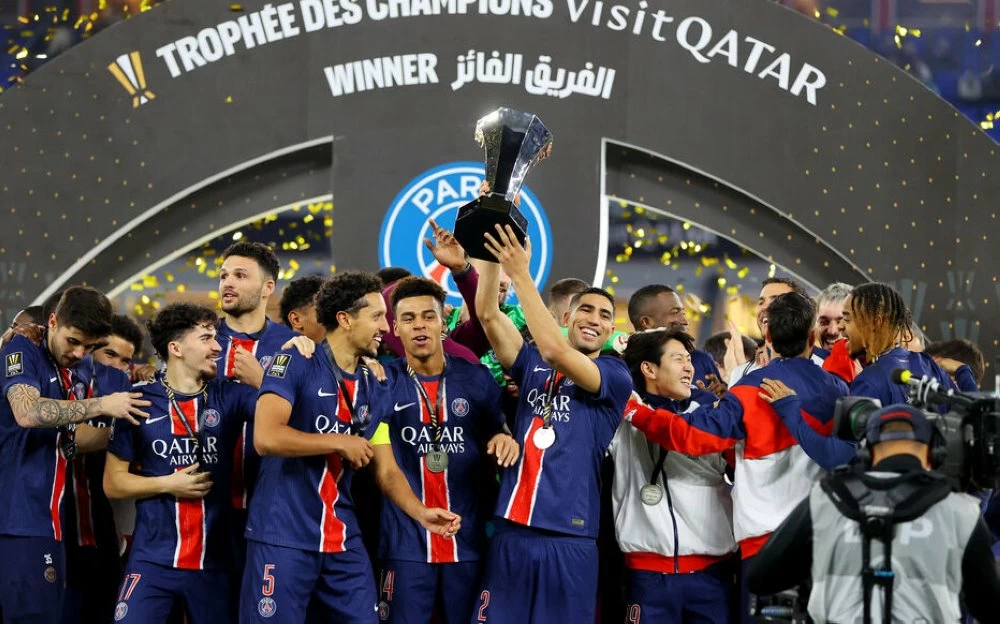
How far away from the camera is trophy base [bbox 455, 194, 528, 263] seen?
564 centimetres

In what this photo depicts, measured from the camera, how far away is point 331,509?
5875 millimetres

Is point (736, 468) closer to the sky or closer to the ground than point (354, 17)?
closer to the ground

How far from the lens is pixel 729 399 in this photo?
6125 millimetres

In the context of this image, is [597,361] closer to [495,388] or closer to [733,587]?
[495,388]

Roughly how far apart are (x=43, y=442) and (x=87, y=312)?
778mm

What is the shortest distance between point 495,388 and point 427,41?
384 centimetres

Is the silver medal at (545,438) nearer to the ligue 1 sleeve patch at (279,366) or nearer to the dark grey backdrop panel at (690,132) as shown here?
the ligue 1 sleeve patch at (279,366)

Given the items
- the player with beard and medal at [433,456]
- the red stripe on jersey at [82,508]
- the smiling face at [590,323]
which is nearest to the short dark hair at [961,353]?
the smiling face at [590,323]

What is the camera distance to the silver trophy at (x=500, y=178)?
5648 mm

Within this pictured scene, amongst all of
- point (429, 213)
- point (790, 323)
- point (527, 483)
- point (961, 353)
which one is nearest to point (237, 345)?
point (527, 483)

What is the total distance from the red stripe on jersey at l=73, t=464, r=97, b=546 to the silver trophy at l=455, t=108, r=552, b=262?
2.52 metres

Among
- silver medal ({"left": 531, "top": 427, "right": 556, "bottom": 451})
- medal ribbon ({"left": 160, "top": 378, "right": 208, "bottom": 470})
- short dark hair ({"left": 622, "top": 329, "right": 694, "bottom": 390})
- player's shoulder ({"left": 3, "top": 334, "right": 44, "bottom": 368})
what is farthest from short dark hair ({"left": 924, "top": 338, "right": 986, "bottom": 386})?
player's shoulder ({"left": 3, "top": 334, "right": 44, "bottom": 368})

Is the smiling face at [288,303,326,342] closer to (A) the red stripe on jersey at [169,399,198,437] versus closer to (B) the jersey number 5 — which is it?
(A) the red stripe on jersey at [169,399,198,437]

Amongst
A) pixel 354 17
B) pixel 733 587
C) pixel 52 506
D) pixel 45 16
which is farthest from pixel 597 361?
pixel 45 16
